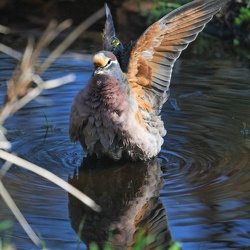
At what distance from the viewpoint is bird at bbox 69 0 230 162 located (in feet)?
19.0

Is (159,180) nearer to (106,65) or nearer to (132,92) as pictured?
(132,92)

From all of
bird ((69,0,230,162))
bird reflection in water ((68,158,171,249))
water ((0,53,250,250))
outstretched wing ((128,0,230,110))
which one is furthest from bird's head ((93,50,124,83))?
bird reflection in water ((68,158,171,249))

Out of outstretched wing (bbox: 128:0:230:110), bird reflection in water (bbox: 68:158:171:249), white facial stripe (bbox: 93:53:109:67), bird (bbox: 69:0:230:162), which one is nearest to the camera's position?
bird reflection in water (bbox: 68:158:171:249)

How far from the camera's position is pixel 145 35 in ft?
20.1

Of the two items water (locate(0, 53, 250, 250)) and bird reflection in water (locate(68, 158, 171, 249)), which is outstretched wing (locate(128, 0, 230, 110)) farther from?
bird reflection in water (locate(68, 158, 171, 249))

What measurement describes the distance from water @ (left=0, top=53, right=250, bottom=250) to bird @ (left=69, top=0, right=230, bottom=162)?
231 mm

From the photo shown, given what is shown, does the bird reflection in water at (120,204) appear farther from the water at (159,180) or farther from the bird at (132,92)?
the bird at (132,92)

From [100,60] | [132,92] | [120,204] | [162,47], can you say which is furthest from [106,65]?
[120,204]

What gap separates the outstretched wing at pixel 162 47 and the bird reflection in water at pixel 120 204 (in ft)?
2.26

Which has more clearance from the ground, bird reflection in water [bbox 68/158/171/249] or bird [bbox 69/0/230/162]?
bird [bbox 69/0/230/162]

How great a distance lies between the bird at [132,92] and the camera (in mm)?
5785

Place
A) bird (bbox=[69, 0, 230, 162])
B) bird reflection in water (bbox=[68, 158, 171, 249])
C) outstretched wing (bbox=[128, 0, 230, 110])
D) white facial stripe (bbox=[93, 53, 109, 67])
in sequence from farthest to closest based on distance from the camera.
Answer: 1. outstretched wing (bbox=[128, 0, 230, 110])
2. bird (bbox=[69, 0, 230, 162])
3. white facial stripe (bbox=[93, 53, 109, 67])
4. bird reflection in water (bbox=[68, 158, 171, 249])

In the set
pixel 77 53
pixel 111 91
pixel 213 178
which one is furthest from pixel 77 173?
pixel 77 53

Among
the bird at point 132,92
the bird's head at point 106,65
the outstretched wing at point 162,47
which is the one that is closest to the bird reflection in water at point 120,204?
the bird at point 132,92
